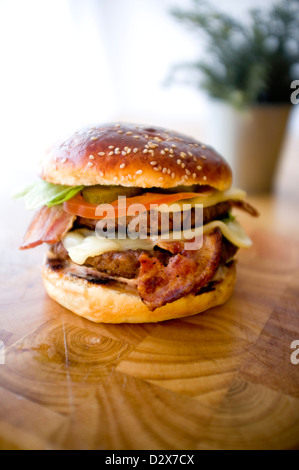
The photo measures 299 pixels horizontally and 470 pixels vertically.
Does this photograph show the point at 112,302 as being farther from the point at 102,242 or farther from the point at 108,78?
the point at 108,78

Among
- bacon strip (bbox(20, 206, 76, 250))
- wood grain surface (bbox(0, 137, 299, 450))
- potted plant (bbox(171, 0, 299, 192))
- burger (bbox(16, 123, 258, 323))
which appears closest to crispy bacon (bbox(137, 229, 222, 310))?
burger (bbox(16, 123, 258, 323))

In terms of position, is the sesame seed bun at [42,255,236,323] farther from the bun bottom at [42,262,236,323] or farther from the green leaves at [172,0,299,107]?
the green leaves at [172,0,299,107]

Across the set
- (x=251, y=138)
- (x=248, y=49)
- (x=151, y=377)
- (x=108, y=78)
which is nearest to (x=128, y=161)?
(x=151, y=377)

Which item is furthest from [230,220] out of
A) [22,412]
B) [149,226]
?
[22,412]

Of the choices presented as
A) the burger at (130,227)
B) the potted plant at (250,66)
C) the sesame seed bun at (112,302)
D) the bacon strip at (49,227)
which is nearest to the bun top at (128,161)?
the burger at (130,227)

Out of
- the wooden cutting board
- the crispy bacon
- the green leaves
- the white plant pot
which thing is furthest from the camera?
the white plant pot

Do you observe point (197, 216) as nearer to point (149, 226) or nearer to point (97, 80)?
point (149, 226)
